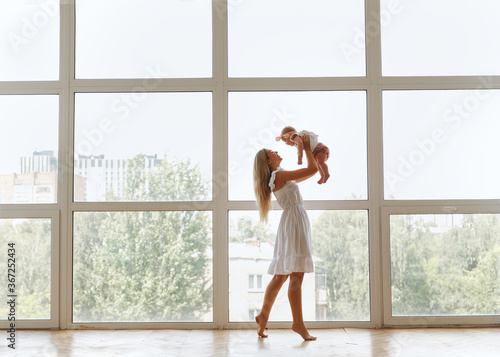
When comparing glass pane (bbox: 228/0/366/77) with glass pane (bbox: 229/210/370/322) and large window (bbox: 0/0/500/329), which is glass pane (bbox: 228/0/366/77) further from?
A: glass pane (bbox: 229/210/370/322)

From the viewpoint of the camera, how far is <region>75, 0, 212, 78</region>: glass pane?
4.40 metres

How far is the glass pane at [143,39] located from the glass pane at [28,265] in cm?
124

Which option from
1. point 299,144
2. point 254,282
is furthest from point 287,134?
point 254,282

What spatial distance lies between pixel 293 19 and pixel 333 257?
1858 mm

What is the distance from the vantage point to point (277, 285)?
153 inches

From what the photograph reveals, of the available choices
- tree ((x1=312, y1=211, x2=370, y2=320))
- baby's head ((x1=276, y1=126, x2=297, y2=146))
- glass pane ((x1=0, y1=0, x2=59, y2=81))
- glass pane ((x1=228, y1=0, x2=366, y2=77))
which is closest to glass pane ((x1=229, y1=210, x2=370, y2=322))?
tree ((x1=312, y1=211, x2=370, y2=320))

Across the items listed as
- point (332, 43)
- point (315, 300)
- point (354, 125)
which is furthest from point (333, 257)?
point (332, 43)

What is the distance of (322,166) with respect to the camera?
4.03 metres

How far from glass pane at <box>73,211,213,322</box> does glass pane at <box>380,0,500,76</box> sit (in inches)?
77.7

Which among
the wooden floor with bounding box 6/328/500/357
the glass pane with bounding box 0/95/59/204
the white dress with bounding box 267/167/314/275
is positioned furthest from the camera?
the glass pane with bounding box 0/95/59/204

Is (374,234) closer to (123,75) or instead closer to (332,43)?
(332,43)

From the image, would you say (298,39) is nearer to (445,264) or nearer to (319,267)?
(319,267)

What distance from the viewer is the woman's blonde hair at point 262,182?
394cm

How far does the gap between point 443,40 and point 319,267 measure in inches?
78.6
